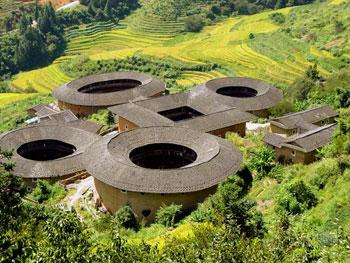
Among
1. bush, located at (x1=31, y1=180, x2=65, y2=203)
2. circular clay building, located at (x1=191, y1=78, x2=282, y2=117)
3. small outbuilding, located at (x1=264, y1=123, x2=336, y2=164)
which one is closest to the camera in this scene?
small outbuilding, located at (x1=264, y1=123, x2=336, y2=164)

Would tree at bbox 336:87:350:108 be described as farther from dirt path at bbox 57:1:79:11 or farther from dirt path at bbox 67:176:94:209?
dirt path at bbox 57:1:79:11

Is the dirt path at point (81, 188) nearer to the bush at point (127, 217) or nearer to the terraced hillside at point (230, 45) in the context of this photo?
the bush at point (127, 217)

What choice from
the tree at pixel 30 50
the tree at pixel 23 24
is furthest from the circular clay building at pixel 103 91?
the tree at pixel 23 24

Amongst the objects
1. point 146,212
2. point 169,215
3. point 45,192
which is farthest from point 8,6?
point 169,215

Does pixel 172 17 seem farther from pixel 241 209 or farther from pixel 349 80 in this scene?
pixel 241 209

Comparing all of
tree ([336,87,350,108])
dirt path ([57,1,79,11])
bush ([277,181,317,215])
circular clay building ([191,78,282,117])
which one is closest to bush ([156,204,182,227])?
bush ([277,181,317,215])

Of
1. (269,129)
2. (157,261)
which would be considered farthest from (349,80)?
(157,261)
